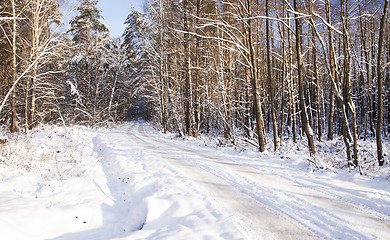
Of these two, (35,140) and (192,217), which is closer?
(192,217)

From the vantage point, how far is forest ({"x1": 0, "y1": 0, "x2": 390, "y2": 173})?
9.47m

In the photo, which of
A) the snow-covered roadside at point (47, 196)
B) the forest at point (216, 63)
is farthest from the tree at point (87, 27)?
the snow-covered roadside at point (47, 196)

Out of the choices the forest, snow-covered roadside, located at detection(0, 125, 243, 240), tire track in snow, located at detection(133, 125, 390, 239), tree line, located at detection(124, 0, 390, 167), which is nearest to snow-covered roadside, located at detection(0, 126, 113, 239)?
snow-covered roadside, located at detection(0, 125, 243, 240)

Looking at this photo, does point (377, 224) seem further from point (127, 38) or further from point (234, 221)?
point (127, 38)

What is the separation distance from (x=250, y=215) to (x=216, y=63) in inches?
367

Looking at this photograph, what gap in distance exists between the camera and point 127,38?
27.4 metres

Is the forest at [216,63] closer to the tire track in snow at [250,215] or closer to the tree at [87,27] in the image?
the tree at [87,27]

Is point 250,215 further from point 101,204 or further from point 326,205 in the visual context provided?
point 101,204

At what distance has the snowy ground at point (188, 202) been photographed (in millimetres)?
3025

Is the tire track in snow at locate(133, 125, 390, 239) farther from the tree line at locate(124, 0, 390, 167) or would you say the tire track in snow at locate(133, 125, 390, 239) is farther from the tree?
the tree

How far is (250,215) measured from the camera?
3420 millimetres

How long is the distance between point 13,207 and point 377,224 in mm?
5892

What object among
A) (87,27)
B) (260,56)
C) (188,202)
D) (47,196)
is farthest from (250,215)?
(87,27)

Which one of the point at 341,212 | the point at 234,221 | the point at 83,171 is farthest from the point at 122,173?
the point at 341,212
